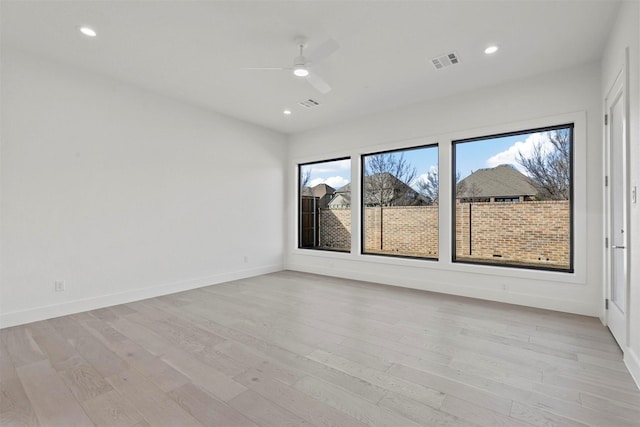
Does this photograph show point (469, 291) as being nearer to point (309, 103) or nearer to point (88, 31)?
point (309, 103)

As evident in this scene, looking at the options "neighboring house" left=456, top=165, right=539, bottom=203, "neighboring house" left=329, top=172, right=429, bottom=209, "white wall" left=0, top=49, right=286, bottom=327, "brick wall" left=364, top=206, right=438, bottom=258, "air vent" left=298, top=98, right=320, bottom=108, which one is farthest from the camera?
"neighboring house" left=329, top=172, right=429, bottom=209

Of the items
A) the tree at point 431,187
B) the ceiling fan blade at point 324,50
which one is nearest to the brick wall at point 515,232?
the tree at point 431,187

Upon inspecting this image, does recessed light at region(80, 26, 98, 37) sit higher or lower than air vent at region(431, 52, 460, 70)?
higher

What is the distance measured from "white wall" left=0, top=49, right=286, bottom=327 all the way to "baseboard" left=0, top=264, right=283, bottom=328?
12mm

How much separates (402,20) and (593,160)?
281cm

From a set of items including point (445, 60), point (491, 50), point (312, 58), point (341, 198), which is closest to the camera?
point (312, 58)

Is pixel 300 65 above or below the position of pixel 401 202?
above

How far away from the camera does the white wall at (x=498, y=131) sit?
360 cm

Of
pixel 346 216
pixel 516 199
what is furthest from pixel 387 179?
pixel 516 199

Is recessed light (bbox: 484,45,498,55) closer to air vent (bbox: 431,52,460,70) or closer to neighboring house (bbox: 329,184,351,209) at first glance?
air vent (bbox: 431,52,460,70)

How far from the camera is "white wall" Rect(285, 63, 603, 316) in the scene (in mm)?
3598

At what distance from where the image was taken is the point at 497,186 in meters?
4.39

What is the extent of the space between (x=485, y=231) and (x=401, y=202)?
56.3 inches

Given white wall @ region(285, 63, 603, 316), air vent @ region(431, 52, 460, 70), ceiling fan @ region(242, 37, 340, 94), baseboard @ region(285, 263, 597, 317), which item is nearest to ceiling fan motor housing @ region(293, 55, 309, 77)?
ceiling fan @ region(242, 37, 340, 94)
